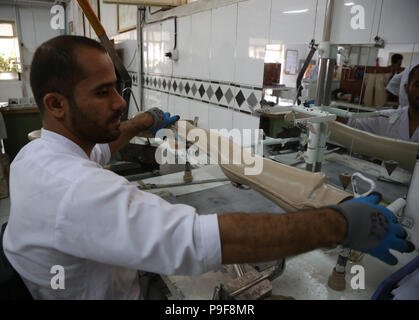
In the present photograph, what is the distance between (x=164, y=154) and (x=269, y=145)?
1.01 meters

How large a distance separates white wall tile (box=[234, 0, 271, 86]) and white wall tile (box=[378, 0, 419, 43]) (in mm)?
812

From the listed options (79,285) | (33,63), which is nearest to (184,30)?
(33,63)

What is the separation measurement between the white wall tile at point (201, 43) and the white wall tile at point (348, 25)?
1271mm

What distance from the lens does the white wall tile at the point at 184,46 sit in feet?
9.62

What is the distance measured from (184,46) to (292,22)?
→ 4.71 feet

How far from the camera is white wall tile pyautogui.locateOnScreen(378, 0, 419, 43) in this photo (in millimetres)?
1324

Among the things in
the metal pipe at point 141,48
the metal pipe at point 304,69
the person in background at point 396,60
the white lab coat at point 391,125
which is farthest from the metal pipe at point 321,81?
the metal pipe at point 141,48

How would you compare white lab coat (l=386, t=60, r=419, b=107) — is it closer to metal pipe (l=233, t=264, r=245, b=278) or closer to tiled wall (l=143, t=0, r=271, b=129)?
tiled wall (l=143, t=0, r=271, b=129)

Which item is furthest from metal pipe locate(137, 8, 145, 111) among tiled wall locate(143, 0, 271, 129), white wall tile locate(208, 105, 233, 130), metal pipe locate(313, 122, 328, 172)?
metal pipe locate(313, 122, 328, 172)

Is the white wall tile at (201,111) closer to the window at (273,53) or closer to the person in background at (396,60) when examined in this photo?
the window at (273,53)

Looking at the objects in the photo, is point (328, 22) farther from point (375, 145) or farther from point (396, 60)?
point (375, 145)

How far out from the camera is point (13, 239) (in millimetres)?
882

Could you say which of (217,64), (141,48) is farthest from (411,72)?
(141,48)
